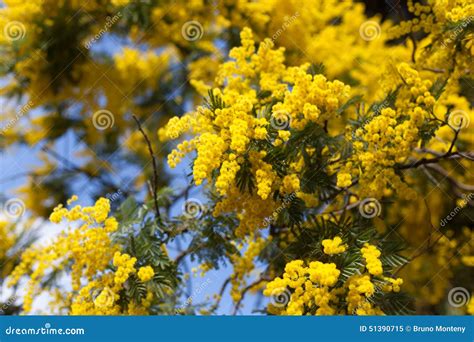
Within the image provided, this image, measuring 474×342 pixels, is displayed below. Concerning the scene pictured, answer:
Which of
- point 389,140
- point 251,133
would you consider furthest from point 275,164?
point 389,140

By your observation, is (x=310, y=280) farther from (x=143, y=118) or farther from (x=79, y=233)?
(x=143, y=118)

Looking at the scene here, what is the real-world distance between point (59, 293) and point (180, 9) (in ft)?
10.1

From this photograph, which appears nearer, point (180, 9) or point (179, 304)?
point (179, 304)

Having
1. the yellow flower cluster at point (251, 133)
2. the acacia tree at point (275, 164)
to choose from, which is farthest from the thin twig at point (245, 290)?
the yellow flower cluster at point (251, 133)

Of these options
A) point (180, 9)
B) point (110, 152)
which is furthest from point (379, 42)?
point (110, 152)

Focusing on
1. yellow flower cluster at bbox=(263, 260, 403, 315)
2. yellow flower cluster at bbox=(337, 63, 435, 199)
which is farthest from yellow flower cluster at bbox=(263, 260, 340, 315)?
yellow flower cluster at bbox=(337, 63, 435, 199)

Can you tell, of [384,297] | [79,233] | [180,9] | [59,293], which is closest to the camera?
[384,297]

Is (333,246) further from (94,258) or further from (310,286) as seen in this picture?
(94,258)

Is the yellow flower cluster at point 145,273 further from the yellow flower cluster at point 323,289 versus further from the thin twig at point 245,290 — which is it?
the thin twig at point 245,290

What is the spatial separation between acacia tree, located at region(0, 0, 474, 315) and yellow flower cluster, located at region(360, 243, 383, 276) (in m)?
0.01

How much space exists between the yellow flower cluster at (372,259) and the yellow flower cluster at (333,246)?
0.12 m

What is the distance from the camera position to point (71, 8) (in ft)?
20.6

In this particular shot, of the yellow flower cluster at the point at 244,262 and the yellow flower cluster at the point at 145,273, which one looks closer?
the yellow flower cluster at the point at 145,273

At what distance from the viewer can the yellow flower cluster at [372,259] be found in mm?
3277
